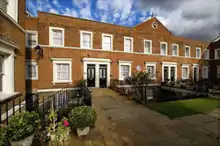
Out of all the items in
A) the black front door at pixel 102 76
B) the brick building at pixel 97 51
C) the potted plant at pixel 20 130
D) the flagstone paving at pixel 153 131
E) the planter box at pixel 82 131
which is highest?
the brick building at pixel 97 51

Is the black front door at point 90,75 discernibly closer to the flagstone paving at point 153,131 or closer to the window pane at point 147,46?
the window pane at point 147,46

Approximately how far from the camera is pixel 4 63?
16.8 feet

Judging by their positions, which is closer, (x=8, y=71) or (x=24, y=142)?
(x=24, y=142)

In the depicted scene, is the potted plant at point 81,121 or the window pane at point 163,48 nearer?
the potted plant at point 81,121

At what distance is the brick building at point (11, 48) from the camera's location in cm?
466

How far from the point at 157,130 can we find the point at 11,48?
6.76 meters

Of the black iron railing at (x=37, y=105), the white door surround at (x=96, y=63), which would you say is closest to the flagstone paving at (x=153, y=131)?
the black iron railing at (x=37, y=105)

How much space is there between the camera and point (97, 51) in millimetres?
14492

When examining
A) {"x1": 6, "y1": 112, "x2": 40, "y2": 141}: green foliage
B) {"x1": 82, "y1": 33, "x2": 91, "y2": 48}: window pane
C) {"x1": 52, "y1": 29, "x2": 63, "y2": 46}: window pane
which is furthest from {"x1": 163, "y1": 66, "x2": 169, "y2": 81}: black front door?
{"x1": 6, "y1": 112, "x2": 40, "y2": 141}: green foliage

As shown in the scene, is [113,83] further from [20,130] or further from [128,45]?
[20,130]

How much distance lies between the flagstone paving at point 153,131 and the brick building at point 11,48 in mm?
3958

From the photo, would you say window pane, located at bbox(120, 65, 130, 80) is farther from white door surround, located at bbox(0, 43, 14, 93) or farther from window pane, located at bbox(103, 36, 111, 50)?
white door surround, located at bbox(0, 43, 14, 93)

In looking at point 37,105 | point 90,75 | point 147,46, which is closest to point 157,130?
point 37,105

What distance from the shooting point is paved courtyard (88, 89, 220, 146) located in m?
3.89
